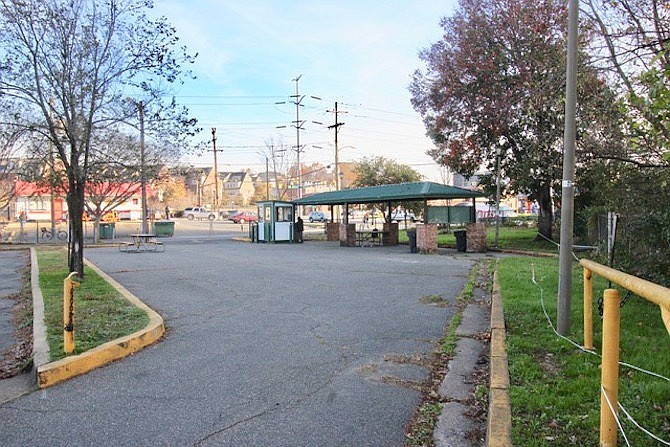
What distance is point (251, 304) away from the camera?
29.5 feet

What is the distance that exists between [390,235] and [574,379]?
73.9ft

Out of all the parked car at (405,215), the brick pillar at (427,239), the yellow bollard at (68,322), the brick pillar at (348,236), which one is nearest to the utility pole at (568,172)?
the yellow bollard at (68,322)

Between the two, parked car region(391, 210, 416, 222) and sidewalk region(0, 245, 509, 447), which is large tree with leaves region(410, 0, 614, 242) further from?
parked car region(391, 210, 416, 222)

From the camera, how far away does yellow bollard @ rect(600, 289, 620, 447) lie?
9.84 ft

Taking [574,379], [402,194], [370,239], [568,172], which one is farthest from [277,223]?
[574,379]

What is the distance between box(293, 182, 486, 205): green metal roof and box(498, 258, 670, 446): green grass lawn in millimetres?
13538

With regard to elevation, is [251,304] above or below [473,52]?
below

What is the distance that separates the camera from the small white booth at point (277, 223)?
2959 centimetres

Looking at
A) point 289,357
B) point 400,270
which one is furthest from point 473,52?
point 289,357

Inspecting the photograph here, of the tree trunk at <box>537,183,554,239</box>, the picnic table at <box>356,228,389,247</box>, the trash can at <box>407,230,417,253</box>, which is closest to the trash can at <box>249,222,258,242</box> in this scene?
the picnic table at <box>356,228,389,247</box>

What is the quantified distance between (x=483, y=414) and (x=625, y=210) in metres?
8.09

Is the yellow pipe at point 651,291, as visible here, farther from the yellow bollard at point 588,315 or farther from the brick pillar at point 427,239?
the brick pillar at point 427,239

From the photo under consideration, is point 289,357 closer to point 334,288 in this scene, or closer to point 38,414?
point 38,414

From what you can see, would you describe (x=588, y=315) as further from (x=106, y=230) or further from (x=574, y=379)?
(x=106, y=230)
